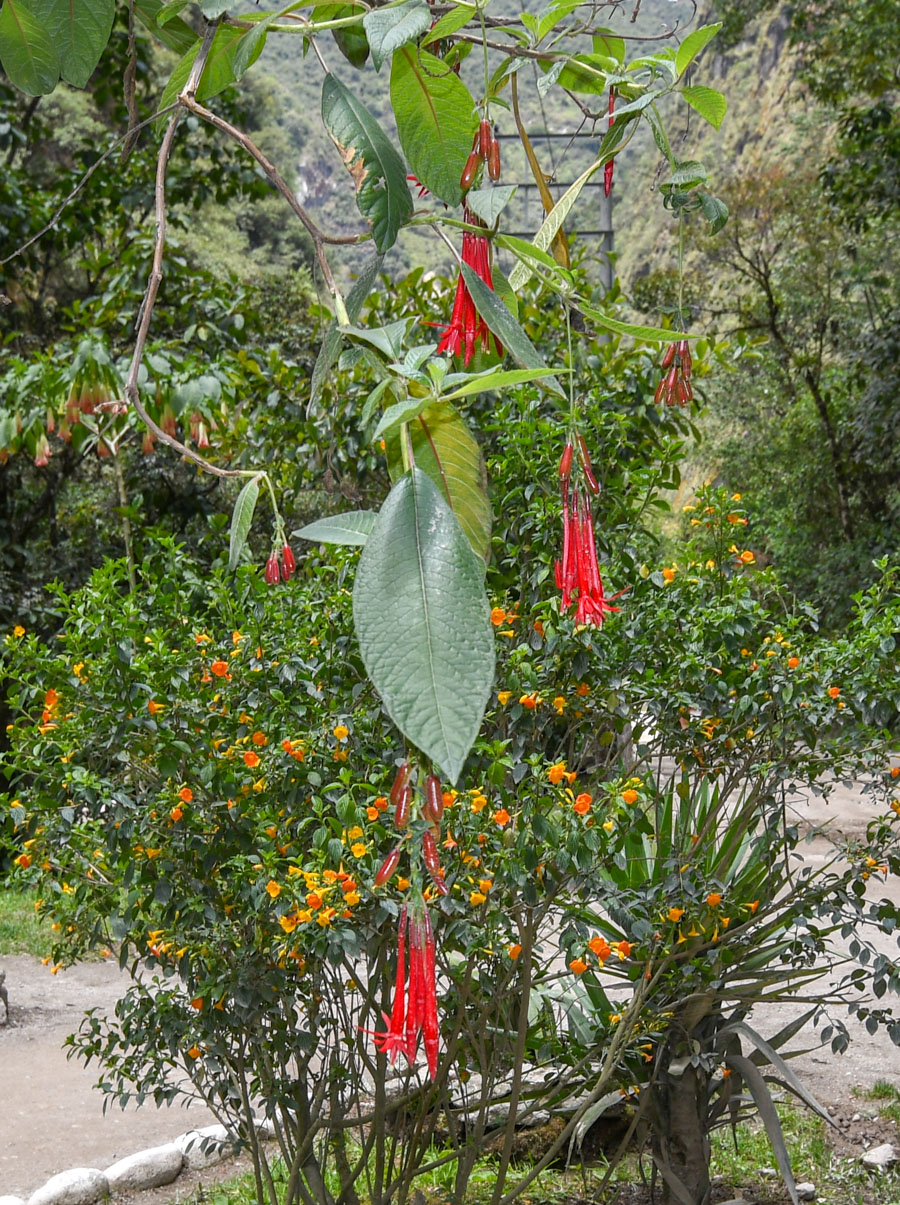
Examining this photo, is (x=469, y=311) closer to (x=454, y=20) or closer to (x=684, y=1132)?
(x=454, y=20)

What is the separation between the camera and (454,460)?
45cm

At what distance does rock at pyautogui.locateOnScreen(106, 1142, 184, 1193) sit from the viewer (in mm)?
2758

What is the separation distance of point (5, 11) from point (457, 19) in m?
0.25

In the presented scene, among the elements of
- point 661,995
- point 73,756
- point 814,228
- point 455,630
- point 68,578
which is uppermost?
point 814,228

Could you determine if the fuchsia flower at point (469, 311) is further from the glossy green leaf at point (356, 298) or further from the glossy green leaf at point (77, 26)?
the glossy green leaf at point (77, 26)

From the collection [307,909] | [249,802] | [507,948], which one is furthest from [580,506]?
[507,948]

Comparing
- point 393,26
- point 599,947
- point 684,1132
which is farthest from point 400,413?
point 684,1132

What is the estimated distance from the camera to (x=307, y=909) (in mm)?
1639

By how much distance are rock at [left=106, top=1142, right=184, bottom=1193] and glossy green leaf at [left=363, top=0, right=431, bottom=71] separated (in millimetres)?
2918

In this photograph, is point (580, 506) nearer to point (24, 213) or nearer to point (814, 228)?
→ point (24, 213)

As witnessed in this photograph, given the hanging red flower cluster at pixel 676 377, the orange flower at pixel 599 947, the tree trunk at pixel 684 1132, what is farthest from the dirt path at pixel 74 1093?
the hanging red flower cluster at pixel 676 377

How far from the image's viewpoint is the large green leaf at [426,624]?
0.29 m

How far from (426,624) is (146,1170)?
2945 millimetres

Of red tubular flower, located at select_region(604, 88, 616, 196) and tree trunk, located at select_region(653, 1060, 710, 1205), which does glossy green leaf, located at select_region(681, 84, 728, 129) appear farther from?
tree trunk, located at select_region(653, 1060, 710, 1205)
